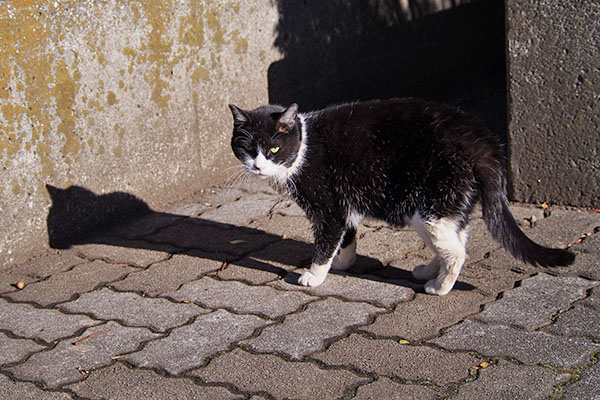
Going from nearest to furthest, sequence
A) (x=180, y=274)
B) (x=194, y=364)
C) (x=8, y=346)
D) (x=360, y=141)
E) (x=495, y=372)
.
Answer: (x=495, y=372) → (x=194, y=364) → (x=8, y=346) → (x=360, y=141) → (x=180, y=274)

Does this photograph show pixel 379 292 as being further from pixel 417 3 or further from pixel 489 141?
pixel 417 3

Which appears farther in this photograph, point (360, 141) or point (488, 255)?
point (488, 255)

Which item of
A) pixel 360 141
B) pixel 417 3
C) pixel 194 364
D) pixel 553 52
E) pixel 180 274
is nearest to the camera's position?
pixel 194 364

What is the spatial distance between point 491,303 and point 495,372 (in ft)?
2.10

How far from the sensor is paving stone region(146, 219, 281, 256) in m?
4.23

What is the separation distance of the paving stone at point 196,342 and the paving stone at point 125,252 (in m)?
0.84

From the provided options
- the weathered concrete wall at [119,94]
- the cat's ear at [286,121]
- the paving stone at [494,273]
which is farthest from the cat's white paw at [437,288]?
the weathered concrete wall at [119,94]

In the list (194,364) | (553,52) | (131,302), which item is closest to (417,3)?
(553,52)

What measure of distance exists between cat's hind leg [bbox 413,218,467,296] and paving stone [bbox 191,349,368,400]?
0.83 metres

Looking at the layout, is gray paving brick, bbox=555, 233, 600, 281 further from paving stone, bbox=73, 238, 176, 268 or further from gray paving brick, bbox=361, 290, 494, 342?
paving stone, bbox=73, 238, 176, 268

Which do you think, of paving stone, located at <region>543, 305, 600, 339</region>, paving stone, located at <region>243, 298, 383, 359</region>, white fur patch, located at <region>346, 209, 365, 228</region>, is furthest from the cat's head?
paving stone, located at <region>543, 305, 600, 339</region>

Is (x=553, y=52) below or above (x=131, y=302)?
above

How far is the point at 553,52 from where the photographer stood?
4.16 meters

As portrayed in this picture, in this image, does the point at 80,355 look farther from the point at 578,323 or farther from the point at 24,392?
the point at 578,323
